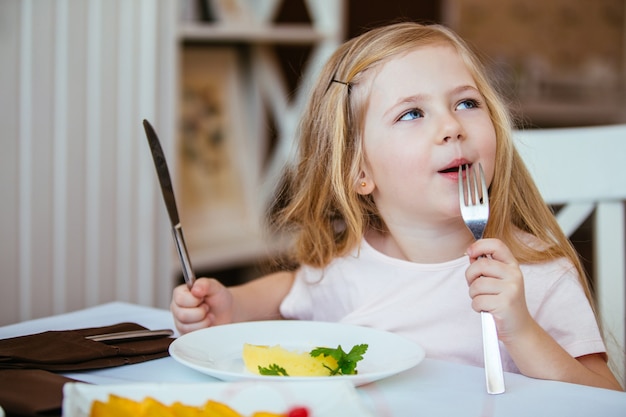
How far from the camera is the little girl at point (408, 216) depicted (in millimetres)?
1062

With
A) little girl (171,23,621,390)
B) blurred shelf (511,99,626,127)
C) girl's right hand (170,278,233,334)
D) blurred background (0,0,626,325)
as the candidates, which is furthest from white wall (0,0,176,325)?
blurred shelf (511,99,626,127)

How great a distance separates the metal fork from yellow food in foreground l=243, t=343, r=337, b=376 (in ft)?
0.50

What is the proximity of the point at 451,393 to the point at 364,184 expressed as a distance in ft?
1.57

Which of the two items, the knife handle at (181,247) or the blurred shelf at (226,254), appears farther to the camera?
the blurred shelf at (226,254)

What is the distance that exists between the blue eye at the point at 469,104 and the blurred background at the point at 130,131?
164 mm

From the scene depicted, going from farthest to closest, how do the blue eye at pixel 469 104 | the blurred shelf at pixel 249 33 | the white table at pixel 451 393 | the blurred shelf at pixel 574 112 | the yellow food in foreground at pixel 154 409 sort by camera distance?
the blurred shelf at pixel 574 112, the blurred shelf at pixel 249 33, the blue eye at pixel 469 104, the white table at pixel 451 393, the yellow food in foreground at pixel 154 409

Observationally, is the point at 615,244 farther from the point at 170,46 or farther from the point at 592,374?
the point at 170,46

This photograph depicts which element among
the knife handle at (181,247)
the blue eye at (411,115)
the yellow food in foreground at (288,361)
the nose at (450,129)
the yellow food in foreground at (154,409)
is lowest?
the yellow food in foreground at (288,361)

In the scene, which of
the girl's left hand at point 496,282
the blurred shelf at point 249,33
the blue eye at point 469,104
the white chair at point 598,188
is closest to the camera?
the girl's left hand at point 496,282

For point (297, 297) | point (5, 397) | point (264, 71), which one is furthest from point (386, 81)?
point (264, 71)

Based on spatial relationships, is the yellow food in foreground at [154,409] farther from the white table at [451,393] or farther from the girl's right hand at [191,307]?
the girl's right hand at [191,307]

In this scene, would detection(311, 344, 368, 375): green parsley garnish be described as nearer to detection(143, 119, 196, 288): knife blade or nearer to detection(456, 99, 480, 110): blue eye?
detection(143, 119, 196, 288): knife blade

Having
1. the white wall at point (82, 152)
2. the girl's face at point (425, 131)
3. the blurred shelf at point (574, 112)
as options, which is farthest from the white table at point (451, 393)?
the blurred shelf at point (574, 112)

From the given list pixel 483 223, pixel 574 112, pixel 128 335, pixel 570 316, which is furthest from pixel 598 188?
pixel 574 112
